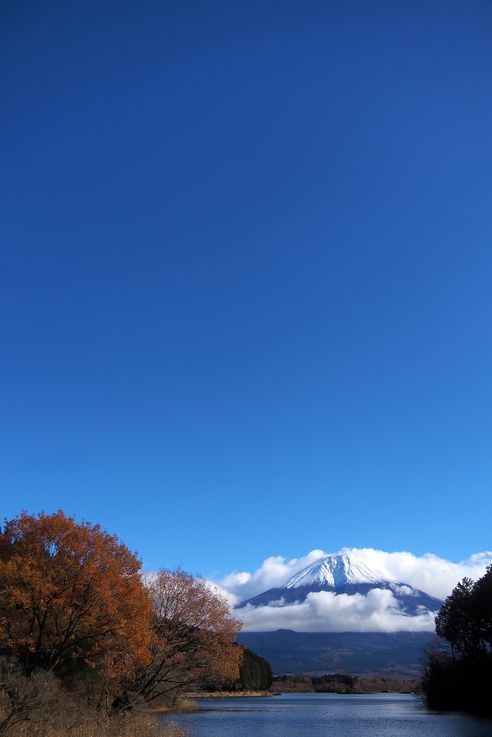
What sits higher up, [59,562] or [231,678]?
[59,562]

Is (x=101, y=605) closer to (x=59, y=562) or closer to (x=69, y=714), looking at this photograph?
(x=59, y=562)

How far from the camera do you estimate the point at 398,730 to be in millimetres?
50719

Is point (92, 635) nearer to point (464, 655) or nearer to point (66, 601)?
point (66, 601)

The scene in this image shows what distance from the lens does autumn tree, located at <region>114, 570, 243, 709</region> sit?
147 feet

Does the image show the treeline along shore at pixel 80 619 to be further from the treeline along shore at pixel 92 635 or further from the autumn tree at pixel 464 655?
the autumn tree at pixel 464 655

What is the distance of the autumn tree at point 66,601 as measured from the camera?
114 ft

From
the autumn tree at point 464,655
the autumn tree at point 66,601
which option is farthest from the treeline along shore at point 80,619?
the autumn tree at point 464,655

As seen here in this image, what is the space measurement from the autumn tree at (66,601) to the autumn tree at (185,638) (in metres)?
6.52

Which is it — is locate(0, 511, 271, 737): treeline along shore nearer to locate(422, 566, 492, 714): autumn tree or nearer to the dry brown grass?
the dry brown grass

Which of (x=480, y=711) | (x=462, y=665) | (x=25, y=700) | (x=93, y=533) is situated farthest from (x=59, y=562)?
(x=462, y=665)

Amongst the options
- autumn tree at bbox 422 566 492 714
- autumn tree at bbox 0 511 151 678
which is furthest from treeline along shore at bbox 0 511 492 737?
autumn tree at bbox 422 566 492 714

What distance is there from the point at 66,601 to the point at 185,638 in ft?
46.6

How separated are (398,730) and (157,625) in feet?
70.4

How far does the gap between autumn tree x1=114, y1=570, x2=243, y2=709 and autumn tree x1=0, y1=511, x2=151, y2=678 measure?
6518 millimetres
